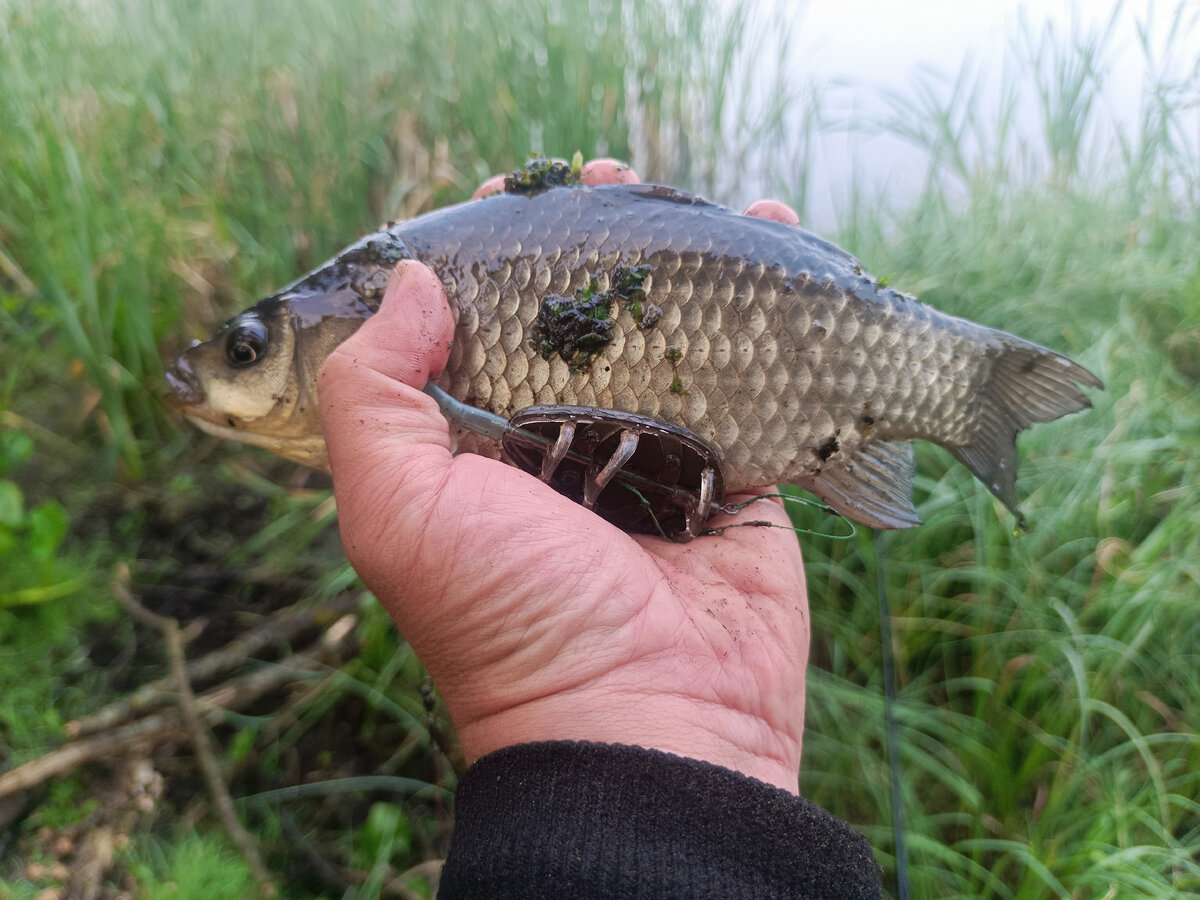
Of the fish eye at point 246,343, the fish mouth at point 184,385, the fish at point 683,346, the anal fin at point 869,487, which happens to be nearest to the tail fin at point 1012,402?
the fish at point 683,346

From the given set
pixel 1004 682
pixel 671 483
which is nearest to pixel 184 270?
pixel 671 483

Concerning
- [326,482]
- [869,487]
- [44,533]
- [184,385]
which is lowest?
[326,482]

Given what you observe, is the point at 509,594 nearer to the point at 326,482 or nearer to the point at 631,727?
the point at 631,727

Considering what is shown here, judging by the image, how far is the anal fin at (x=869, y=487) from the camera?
1.74 meters

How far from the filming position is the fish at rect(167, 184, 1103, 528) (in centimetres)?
157

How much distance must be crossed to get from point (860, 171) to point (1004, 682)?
3336 mm

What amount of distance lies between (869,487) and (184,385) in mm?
1764

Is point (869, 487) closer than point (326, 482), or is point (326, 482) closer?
point (869, 487)

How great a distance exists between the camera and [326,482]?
2979 millimetres

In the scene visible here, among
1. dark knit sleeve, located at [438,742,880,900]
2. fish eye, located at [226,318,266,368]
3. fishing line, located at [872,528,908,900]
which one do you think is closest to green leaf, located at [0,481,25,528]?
fish eye, located at [226,318,266,368]

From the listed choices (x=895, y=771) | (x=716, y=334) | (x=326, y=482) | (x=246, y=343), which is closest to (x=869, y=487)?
(x=716, y=334)

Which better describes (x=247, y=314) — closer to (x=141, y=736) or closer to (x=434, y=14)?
(x=141, y=736)

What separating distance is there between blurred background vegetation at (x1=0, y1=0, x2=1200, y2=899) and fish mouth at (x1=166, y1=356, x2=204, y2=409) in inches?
31.1

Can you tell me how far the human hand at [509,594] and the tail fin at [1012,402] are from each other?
0.78 metres
